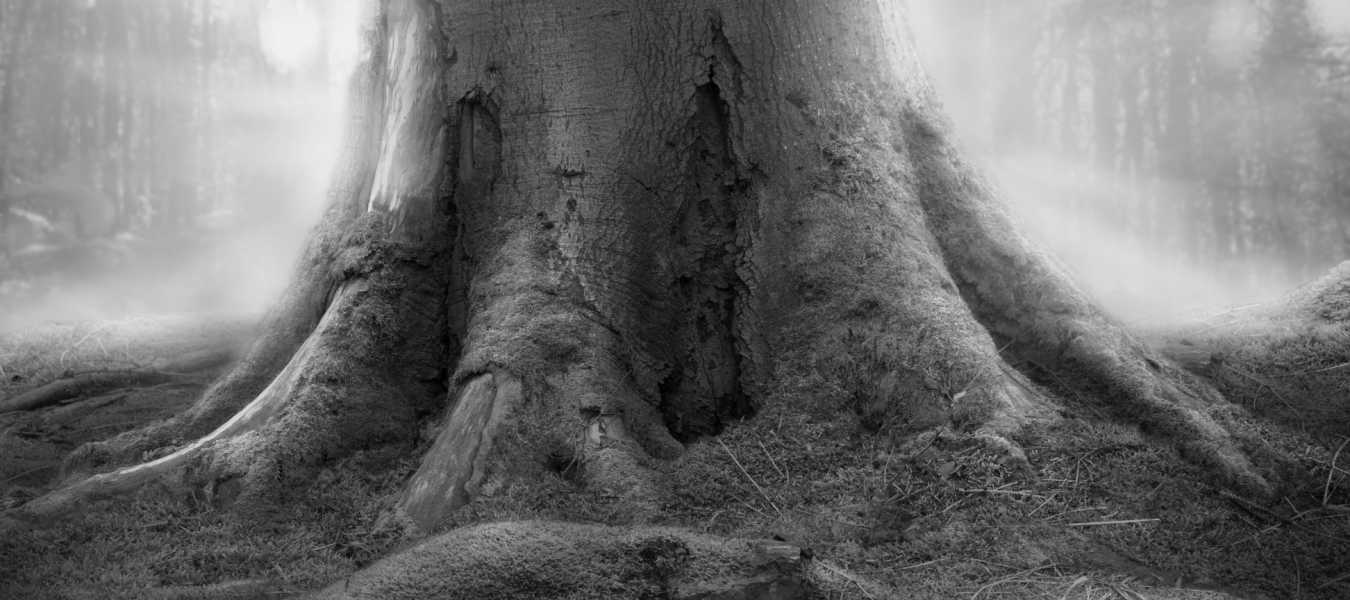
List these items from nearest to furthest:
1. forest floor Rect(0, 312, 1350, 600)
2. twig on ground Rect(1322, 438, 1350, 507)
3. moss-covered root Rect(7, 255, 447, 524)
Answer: forest floor Rect(0, 312, 1350, 600) → twig on ground Rect(1322, 438, 1350, 507) → moss-covered root Rect(7, 255, 447, 524)

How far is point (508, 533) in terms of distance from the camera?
3182mm

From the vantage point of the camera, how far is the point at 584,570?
3.02m

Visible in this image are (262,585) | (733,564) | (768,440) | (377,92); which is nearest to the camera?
(733,564)

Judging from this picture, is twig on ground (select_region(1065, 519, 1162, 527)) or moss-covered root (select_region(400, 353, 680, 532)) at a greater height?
moss-covered root (select_region(400, 353, 680, 532))

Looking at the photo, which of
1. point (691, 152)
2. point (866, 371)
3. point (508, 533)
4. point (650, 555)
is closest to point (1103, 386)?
point (866, 371)

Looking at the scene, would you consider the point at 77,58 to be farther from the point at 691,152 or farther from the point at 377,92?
the point at 691,152

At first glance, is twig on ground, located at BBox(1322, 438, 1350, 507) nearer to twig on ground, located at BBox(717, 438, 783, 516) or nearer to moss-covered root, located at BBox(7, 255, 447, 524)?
twig on ground, located at BBox(717, 438, 783, 516)

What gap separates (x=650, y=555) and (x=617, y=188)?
2.06 meters

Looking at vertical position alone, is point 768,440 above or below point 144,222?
below

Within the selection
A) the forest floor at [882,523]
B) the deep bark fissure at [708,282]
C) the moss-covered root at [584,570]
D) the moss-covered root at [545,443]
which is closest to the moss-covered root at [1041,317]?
the forest floor at [882,523]

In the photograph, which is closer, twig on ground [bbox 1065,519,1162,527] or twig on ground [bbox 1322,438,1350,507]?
twig on ground [bbox 1065,519,1162,527]

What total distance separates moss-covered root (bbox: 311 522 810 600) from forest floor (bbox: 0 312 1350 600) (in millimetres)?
192

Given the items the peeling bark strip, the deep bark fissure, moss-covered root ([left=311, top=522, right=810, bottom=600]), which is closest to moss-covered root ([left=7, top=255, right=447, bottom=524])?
the peeling bark strip

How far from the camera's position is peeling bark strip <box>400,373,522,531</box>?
3.90 metres
